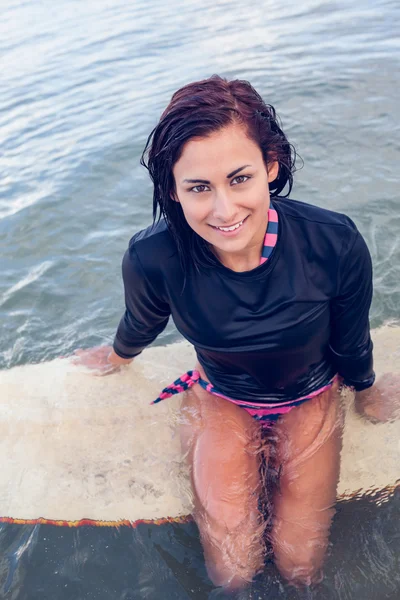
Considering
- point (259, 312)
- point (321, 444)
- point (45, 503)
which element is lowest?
point (45, 503)

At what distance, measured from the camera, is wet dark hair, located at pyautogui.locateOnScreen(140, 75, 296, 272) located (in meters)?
1.92

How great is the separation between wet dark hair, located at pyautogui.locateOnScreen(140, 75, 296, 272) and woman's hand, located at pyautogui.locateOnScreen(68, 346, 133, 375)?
1.39 m

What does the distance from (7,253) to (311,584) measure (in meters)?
3.89

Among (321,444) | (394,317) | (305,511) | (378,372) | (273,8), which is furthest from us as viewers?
(273,8)

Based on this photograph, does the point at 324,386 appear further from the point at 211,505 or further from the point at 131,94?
the point at 131,94

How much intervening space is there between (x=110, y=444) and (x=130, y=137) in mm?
4556

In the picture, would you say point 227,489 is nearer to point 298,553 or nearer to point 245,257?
point 298,553

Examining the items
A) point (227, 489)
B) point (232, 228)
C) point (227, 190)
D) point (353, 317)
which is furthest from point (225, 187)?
point (227, 489)

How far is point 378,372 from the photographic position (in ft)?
10.2

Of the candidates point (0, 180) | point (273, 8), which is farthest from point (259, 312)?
point (273, 8)

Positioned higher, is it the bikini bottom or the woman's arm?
the woman's arm

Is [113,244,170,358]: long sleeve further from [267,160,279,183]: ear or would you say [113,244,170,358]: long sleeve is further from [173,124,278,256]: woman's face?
[267,160,279,183]: ear

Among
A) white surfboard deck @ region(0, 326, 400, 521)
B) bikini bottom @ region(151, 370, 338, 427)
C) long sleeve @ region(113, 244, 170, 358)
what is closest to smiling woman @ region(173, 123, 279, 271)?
long sleeve @ region(113, 244, 170, 358)

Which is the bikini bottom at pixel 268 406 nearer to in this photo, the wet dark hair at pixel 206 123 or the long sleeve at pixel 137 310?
the long sleeve at pixel 137 310
